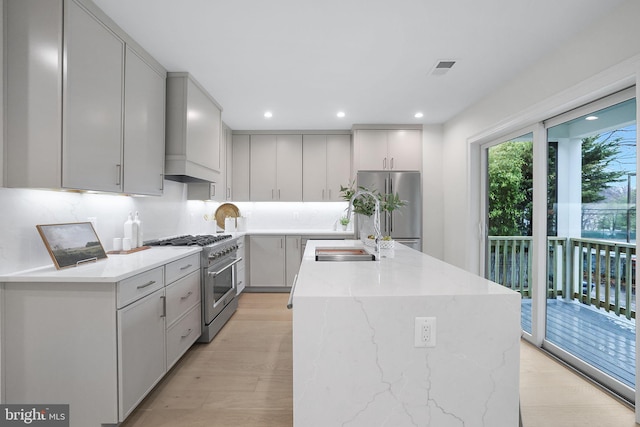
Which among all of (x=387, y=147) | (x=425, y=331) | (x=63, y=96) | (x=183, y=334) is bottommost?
(x=183, y=334)

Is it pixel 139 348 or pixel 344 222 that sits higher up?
pixel 344 222

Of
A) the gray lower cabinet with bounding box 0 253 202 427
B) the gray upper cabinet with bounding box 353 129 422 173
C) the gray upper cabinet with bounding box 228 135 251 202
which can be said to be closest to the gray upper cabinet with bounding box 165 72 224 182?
the gray lower cabinet with bounding box 0 253 202 427

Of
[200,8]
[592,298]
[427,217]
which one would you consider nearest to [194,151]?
[200,8]

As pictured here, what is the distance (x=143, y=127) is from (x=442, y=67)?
8.64 ft

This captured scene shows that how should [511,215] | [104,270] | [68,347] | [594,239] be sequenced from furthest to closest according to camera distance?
[511,215], [594,239], [104,270], [68,347]

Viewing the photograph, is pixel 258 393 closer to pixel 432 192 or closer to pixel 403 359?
pixel 403 359

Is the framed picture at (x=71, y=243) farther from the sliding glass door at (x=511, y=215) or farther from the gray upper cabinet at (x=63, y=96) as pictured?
the sliding glass door at (x=511, y=215)

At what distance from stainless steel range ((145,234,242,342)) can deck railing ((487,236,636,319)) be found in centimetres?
313

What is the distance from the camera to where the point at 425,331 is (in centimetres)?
129

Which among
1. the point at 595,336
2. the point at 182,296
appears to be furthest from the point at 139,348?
the point at 595,336

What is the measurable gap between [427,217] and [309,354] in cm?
390

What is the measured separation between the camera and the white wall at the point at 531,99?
6.65ft

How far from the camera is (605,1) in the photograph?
1.99m

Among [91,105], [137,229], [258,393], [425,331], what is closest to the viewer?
[425,331]
